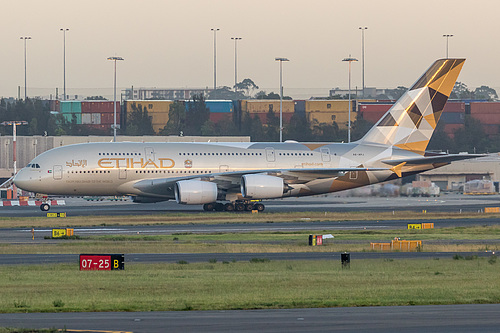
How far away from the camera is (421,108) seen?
7144 centimetres

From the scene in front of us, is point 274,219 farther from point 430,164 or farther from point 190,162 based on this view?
point 430,164

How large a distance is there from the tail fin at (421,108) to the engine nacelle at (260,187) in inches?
413

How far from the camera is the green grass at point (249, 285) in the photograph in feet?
82.0

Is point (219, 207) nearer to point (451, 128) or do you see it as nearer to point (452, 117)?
point (451, 128)

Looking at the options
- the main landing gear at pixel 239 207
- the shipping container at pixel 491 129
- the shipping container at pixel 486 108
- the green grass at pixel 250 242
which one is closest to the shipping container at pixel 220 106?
the shipping container at pixel 486 108

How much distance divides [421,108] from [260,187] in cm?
1551

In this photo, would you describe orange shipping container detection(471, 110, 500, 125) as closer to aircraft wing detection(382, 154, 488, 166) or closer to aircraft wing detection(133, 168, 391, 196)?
aircraft wing detection(382, 154, 488, 166)

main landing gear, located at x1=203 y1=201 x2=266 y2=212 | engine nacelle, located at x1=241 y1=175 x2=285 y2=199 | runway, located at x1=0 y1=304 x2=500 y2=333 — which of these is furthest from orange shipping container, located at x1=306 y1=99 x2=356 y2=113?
runway, located at x1=0 y1=304 x2=500 y2=333

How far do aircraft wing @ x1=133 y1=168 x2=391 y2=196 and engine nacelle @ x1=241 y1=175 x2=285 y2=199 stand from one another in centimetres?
82

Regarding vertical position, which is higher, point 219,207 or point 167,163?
point 167,163

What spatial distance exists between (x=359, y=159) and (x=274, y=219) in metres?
12.1

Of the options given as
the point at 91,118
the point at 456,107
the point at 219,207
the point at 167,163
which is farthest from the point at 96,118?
the point at 167,163

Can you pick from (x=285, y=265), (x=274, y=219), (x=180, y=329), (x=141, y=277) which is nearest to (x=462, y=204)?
(x=274, y=219)

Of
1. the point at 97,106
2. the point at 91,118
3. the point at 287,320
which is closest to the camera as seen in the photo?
the point at 287,320
